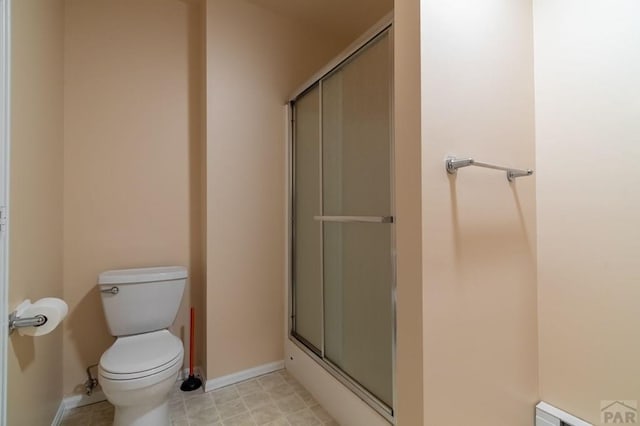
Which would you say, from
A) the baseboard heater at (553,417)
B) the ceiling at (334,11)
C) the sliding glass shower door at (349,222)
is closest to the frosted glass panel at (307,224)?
the sliding glass shower door at (349,222)

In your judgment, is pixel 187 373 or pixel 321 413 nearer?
pixel 321 413

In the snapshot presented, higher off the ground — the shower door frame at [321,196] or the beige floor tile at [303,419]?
the shower door frame at [321,196]

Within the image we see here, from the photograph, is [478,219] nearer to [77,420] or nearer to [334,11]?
[334,11]

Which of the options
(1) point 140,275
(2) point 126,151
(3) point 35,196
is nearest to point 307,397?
(1) point 140,275

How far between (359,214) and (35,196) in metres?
1.51

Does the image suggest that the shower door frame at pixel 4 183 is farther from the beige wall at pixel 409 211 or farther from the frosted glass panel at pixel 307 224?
the frosted glass panel at pixel 307 224

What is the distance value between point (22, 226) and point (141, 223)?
0.81m

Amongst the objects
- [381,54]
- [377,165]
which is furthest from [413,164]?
[381,54]

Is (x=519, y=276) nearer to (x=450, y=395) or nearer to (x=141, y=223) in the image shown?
(x=450, y=395)

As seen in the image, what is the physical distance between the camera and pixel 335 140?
5.91ft

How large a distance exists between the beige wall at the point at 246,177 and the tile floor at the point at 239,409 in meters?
0.18

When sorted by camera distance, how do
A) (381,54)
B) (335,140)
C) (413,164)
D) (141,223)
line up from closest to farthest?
(413,164), (381,54), (335,140), (141,223)

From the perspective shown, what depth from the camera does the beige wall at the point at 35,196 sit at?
1128 millimetres

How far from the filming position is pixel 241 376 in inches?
82.3
